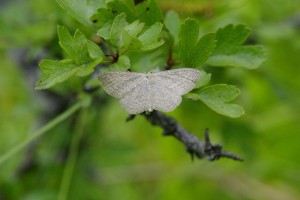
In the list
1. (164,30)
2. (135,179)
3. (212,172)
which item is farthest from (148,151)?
(164,30)

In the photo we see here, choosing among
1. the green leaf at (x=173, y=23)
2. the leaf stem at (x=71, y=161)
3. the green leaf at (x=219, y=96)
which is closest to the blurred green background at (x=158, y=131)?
the leaf stem at (x=71, y=161)

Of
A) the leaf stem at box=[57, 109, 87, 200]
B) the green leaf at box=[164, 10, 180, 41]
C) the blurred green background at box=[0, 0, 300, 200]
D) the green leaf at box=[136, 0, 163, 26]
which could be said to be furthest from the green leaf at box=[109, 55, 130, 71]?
the leaf stem at box=[57, 109, 87, 200]

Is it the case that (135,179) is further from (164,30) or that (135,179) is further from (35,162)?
(164,30)

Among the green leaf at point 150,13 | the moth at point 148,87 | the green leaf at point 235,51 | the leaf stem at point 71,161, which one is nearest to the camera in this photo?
the moth at point 148,87

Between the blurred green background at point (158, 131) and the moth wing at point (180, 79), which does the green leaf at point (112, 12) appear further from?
the blurred green background at point (158, 131)

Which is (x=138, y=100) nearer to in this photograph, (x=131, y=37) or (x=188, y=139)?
(x=131, y=37)

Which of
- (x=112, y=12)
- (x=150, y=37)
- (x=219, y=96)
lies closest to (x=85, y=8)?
(x=112, y=12)
